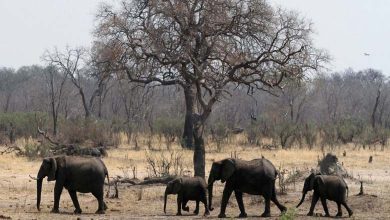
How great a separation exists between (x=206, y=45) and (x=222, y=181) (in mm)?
9575

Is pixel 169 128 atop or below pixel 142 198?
atop

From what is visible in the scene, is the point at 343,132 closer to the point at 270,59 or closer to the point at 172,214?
the point at 270,59

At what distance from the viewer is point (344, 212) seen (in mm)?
14516

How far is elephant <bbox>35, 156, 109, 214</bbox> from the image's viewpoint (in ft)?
46.7

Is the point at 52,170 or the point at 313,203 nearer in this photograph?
the point at 313,203

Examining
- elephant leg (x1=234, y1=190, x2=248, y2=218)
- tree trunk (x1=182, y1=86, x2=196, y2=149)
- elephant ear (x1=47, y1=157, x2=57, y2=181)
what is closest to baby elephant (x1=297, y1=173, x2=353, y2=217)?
elephant leg (x1=234, y1=190, x2=248, y2=218)

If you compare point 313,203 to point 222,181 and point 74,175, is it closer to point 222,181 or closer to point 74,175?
point 222,181

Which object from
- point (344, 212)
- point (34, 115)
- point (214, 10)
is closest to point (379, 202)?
point (344, 212)

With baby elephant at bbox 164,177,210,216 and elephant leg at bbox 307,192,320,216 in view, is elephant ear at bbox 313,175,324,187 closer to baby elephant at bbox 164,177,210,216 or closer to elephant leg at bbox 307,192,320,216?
elephant leg at bbox 307,192,320,216

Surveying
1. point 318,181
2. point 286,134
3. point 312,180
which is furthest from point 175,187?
point 286,134

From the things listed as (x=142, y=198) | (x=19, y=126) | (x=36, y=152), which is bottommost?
(x=142, y=198)

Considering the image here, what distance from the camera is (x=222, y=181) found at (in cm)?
1353

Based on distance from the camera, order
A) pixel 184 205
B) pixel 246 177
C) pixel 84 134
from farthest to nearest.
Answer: pixel 84 134, pixel 184 205, pixel 246 177

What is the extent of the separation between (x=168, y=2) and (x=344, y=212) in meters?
12.1
